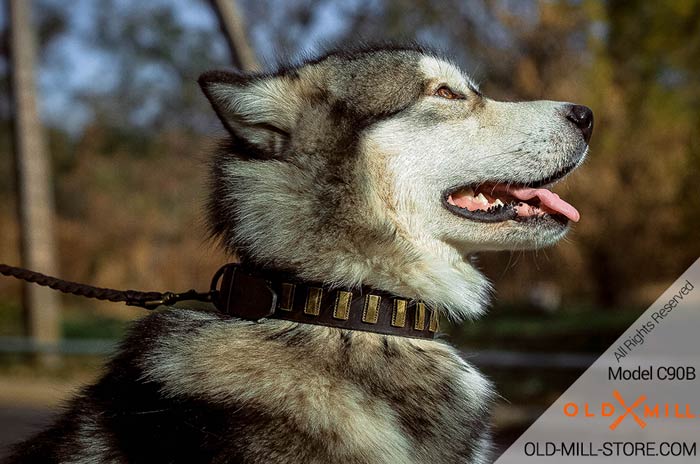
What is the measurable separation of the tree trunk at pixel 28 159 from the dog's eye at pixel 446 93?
46.4 feet

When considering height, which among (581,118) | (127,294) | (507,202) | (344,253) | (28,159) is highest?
(28,159)

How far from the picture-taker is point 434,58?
3646mm

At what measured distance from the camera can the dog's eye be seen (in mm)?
3523

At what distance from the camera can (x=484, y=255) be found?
Answer: 1595 cm

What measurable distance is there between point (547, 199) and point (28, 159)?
14498 mm

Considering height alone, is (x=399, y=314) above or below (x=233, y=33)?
below

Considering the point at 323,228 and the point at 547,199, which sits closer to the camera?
the point at 323,228

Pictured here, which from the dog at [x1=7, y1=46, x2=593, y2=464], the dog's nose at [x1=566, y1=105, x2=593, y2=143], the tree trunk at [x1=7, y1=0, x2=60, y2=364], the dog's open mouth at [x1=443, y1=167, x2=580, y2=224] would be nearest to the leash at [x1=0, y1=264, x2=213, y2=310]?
the dog at [x1=7, y1=46, x2=593, y2=464]

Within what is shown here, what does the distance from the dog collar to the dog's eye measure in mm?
919

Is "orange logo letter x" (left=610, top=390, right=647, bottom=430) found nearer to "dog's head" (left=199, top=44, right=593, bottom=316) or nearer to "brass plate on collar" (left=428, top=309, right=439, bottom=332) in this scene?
"dog's head" (left=199, top=44, right=593, bottom=316)

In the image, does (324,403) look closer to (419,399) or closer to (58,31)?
(419,399)

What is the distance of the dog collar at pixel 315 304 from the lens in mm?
2984

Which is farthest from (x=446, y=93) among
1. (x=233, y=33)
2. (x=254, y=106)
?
(x=233, y=33)

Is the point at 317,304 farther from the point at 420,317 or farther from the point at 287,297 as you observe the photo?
the point at 420,317
